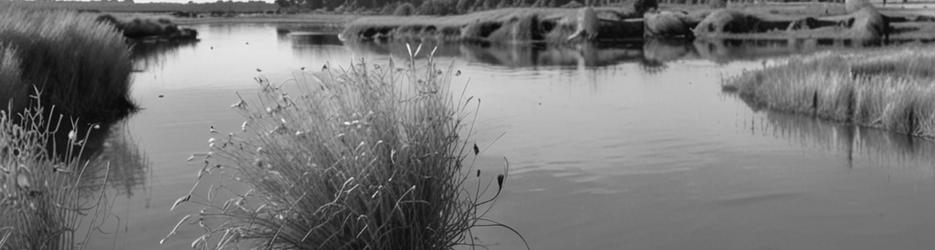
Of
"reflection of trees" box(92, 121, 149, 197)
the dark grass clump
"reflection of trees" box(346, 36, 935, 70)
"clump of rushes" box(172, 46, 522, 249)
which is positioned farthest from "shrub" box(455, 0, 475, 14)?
"clump of rushes" box(172, 46, 522, 249)

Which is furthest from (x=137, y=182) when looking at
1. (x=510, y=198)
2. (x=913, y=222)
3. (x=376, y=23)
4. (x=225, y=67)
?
(x=376, y=23)

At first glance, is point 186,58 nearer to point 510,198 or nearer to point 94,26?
point 94,26

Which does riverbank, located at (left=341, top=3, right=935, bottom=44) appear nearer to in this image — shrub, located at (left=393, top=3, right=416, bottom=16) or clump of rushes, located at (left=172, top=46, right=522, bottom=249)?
shrub, located at (left=393, top=3, right=416, bottom=16)

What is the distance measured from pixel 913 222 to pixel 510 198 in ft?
13.0

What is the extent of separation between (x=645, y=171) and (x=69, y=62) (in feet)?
32.5

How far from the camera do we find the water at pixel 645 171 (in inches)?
347

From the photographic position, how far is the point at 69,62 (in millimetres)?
15961

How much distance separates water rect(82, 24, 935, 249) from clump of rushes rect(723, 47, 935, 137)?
0.39 metres

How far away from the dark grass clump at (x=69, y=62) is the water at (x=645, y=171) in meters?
0.68

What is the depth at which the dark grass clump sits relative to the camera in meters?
14.9

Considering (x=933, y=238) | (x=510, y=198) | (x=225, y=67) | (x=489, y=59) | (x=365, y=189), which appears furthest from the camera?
(x=489, y=59)

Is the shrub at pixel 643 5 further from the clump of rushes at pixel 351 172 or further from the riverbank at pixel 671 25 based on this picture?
the clump of rushes at pixel 351 172

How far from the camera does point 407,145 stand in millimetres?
6152

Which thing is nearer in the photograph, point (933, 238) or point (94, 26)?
point (933, 238)
